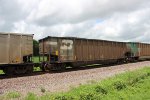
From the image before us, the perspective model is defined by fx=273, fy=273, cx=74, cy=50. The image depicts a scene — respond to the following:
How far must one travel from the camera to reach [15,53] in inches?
A: 821

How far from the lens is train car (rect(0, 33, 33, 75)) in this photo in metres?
20.2

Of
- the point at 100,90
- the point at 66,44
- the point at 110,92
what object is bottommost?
the point at 110,92

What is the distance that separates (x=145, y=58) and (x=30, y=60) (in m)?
28.3

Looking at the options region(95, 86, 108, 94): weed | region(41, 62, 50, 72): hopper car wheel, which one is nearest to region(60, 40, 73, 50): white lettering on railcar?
region(41, 62, 50, 72): hopper car wheel

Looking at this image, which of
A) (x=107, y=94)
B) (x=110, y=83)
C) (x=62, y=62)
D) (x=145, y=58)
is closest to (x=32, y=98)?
(x=107, y=94)

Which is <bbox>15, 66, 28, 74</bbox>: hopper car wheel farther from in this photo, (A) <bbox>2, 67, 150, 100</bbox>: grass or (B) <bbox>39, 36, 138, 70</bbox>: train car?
(A) <bbox>2, 67, 150, 100</bbox>: grass

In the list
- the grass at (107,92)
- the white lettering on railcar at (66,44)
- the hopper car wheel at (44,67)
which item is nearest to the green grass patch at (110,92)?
the grass at (107,92)

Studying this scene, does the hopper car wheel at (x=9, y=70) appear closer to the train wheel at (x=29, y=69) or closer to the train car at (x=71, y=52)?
the train wheel at (x=29, y=69)

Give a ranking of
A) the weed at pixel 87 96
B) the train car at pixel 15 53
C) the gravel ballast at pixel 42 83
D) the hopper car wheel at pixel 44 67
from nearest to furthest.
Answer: the weed at pixel 87 96 < the gravel ballast at pixel 42 83 < the train car at pixel 15 53 < the hopper car wheel at pixel 44 67

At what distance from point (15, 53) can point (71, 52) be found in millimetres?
6716

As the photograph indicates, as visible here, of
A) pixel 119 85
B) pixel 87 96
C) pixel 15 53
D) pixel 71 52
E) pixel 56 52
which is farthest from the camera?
pixel 71 52

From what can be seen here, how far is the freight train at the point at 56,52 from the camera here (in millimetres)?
20531

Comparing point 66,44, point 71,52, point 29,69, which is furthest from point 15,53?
point 71,52

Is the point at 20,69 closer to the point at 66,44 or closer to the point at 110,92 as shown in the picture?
the point at 66,44
